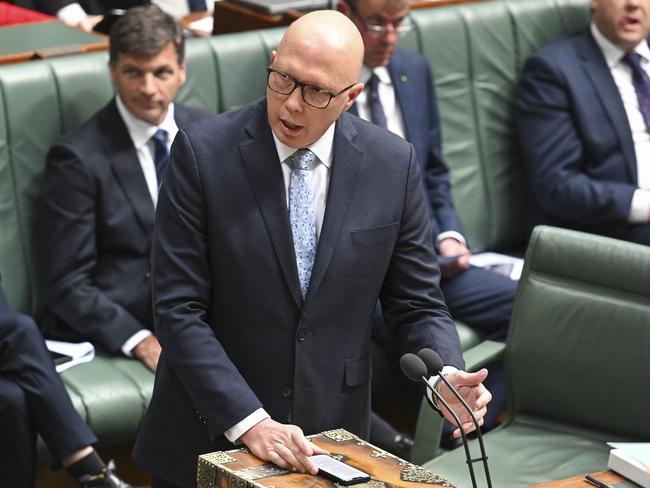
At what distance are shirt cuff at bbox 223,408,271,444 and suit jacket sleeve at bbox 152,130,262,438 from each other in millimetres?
14

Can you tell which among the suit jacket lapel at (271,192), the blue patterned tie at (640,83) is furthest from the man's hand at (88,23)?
the suit jacket lapel at (271,192)

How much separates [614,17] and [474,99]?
0.53m

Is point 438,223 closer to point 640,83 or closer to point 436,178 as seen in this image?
point 436,178

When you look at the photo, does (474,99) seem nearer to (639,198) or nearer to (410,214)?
(639,198)

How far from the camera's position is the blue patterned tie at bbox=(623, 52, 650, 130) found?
171 inches

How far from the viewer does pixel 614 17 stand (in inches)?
172

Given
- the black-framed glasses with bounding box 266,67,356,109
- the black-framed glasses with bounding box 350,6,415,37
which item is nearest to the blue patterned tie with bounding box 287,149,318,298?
the black-framed glasses with bounding box 266,67,356,109

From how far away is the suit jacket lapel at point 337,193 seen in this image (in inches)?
90.5

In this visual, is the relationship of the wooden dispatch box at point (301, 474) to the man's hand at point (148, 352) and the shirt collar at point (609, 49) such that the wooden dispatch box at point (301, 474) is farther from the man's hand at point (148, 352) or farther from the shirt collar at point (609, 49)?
the shirt collar at point (609, 49)

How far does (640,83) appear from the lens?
4375mm

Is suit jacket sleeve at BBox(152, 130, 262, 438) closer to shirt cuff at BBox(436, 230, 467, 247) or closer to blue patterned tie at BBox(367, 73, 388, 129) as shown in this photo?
blue patterned tie at BBox(367, 73, 388, 129)

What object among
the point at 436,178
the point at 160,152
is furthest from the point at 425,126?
the point at 160,152

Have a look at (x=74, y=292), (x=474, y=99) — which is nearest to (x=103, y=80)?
(x=74, y=292)

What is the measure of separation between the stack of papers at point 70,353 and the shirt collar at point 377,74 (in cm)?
117
